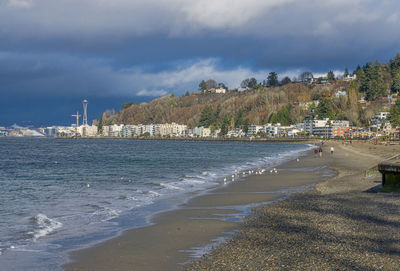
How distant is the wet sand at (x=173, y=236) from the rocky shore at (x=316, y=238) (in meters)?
0.76

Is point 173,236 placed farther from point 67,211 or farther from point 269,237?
point 67,211

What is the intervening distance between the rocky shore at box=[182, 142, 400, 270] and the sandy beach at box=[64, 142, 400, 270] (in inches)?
0.8

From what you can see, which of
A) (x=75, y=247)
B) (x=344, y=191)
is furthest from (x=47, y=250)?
(x=344, y=191)

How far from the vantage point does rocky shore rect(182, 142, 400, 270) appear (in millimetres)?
9086

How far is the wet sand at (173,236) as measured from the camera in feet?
32.8

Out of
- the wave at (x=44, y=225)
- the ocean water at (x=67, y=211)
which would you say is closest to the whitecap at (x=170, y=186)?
the ocean water at (x=67, y=211)

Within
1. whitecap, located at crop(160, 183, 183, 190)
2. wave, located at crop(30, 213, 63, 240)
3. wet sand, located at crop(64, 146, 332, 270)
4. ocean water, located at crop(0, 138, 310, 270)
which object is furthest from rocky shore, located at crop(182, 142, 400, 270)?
whitecap, located at crop(160, 183, 183, 190)

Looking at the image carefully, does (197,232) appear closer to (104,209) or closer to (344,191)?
(104,209)

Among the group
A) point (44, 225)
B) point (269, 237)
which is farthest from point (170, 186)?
point (269, 237)

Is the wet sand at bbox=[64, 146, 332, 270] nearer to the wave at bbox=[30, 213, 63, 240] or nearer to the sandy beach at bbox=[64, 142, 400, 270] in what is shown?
the sandy beach at bbox=[64, 142, 400, 270]

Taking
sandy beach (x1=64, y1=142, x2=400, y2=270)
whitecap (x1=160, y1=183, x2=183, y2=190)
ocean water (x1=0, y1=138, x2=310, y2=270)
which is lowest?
whitecap (x1=160, y1=183, x2=183, y2=190)

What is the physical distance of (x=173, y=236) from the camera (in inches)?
502

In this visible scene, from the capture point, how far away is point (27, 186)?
2812 centimetres

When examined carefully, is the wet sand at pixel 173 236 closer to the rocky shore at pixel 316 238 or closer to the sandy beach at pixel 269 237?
the sandy beach at pixel 269 237
